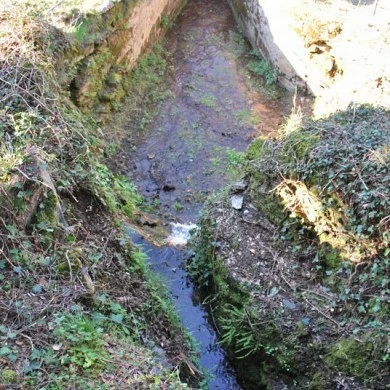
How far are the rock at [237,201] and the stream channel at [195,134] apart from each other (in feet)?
4.25

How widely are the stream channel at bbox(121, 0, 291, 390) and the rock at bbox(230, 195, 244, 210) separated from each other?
130 centimetres

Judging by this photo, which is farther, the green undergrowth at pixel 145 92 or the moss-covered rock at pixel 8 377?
the green undergrowth at pixel 145 92

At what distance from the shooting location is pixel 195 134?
1141cm

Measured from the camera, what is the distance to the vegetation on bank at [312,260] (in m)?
5.39

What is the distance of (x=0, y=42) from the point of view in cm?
670

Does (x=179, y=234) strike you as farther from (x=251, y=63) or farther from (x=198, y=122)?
(x=251, y=63)

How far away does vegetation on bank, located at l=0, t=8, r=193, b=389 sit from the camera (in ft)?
12.6

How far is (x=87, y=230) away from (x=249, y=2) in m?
10.5

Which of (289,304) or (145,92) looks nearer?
(289,304)

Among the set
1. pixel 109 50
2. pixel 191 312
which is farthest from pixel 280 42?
pixel 191 312

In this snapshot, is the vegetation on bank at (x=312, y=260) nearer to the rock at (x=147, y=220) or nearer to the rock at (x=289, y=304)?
the rock at (x=289, y=304)

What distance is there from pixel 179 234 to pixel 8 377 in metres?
5.35

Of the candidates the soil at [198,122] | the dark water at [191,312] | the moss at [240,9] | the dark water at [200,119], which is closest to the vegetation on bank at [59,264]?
the dark water at [191,312]

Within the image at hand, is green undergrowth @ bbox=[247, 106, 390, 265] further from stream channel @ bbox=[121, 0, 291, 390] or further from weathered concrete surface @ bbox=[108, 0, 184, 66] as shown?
weathered concrete surface @ bbox=[108, 0, 184, 66]
